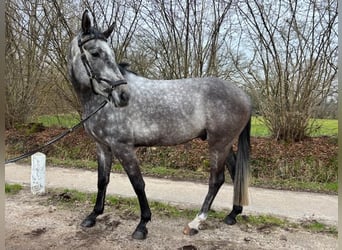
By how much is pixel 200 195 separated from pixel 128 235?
1.67 meters

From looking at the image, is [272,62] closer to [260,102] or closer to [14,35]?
[260,102]

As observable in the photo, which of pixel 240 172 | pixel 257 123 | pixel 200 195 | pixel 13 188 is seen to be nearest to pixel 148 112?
pixel 240 172

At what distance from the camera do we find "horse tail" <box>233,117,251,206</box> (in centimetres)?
307

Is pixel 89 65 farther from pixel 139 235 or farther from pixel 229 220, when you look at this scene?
pixel 229 220

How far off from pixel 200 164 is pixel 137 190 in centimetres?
309

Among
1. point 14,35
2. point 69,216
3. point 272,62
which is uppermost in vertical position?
point 14,35

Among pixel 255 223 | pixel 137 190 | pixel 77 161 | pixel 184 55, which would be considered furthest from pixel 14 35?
pixel 255 223

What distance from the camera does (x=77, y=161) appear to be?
20.9 ft

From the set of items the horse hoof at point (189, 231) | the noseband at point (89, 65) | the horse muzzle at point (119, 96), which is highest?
the noseband at point (89, 65)

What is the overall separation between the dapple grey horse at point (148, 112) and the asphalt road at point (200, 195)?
35.9 inches

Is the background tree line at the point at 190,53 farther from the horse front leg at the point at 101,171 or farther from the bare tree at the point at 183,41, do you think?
the horse front leg at the point at 101,171

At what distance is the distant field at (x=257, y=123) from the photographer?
19.3 ft

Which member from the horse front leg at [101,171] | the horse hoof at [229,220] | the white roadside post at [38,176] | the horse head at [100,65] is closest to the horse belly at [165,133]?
the horse head at [100,65]

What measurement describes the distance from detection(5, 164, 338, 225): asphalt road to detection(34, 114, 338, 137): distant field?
3.77ft
